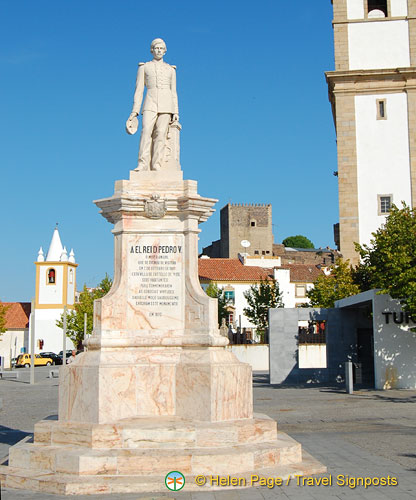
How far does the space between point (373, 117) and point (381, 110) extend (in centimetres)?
63

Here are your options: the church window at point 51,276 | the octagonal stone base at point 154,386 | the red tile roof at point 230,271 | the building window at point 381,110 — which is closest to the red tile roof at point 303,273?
the red tile roof at point 230,271

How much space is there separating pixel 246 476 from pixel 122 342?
104 inches

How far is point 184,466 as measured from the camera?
7930 millimetres

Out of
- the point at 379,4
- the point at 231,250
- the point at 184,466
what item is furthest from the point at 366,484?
the point at 231,250

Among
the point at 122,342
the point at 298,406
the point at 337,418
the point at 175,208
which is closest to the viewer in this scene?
the point at 122,342

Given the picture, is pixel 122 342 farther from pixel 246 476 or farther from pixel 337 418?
pixel 337 418

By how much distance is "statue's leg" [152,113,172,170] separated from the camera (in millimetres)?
10664

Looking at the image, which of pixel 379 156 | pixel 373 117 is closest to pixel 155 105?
pixel 379 156

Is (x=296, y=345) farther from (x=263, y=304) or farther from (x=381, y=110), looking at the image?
(x=263, y=304)

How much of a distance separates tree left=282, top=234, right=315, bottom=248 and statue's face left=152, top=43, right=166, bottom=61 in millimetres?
114422

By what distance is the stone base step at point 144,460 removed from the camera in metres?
7.89

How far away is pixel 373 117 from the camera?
38906mm

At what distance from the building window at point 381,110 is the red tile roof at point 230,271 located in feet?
120

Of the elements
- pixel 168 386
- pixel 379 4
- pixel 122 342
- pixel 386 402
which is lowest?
pixel 386 402
